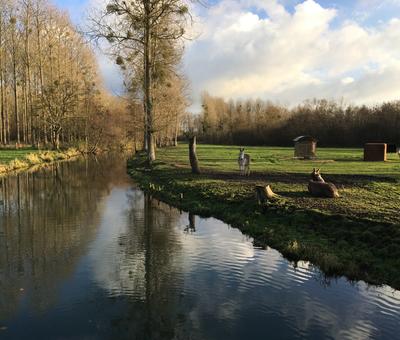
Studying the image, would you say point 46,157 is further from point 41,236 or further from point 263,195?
point 263,195

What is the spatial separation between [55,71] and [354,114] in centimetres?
5512

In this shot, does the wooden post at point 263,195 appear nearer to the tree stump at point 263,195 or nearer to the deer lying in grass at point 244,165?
the tree stump at point 263,195

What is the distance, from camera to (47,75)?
58.1 metres

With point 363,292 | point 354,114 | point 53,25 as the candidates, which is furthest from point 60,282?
point 354,114

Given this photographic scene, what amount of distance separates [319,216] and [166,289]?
18.4ft

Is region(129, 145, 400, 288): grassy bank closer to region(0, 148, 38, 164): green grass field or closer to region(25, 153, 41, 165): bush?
region(0, 148, 38, 164): green grass field

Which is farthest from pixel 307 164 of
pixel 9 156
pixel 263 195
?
pixel 9 156

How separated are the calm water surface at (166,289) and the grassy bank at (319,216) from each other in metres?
0.48

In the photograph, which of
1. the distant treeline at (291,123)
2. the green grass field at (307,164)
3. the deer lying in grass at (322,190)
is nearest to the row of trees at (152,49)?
the green grass field at (307,164)

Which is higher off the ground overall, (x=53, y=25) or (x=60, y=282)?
(x=53, y=25)

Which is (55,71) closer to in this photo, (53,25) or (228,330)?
(53,25)

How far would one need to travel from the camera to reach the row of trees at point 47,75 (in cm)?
5209

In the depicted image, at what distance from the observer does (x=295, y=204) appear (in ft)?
46.1

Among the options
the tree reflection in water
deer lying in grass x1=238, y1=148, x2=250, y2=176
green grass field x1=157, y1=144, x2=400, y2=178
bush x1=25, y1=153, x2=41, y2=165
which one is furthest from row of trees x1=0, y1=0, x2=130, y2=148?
deer lying in grass x1=238, y1=148, x2=250, y2=176
